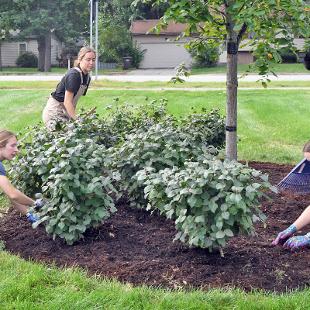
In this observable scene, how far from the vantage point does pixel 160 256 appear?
160 inches

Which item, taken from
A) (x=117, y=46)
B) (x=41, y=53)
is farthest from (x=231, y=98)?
(x=41, y=53)

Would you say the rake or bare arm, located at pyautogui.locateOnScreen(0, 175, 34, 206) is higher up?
bare arm, located at pyautogui.locateOnScreen(0, 175, 34, 206)

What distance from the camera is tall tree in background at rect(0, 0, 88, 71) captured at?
118 ft

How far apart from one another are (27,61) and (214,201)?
129 feet

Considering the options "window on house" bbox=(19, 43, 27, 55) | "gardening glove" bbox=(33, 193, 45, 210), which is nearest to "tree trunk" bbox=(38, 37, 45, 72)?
"window on house" bbox=(19, 43, 27, 55)

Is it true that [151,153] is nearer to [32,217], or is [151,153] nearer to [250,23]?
[32,217]

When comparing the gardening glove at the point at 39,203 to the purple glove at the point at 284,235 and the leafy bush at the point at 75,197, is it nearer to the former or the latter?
the leafy bush at the point at 75,197

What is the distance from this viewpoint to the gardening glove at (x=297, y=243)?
13.7 feet

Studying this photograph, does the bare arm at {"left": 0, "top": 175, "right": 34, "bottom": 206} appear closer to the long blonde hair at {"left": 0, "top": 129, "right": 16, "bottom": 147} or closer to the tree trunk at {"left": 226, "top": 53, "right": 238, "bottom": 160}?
the long blonde hair at {"left": 0, "top": 129, "right": 16, "bottom": 147}

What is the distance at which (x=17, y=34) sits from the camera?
1538 inches

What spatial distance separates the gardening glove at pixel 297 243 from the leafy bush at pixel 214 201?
1.61 feet

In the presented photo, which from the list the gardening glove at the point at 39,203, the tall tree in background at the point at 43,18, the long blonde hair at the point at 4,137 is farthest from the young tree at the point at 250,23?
the tall tree in background at the point at 43,18

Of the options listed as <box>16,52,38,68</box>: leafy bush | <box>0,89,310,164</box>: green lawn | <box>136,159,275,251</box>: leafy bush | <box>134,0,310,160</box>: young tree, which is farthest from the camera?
<box>16,52,38,68</box>: leafy bush

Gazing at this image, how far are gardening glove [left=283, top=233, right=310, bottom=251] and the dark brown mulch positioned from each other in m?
0.05
